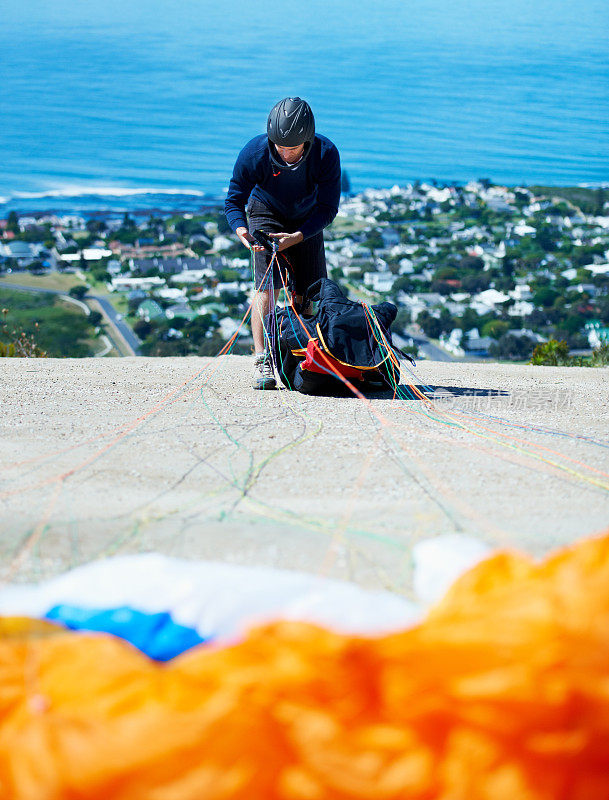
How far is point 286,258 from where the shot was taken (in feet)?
15.0

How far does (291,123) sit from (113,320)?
9.25 meters

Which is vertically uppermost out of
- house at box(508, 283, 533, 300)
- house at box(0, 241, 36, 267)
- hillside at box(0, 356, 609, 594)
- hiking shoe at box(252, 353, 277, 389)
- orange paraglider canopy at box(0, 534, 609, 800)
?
orange paraglider canopy at box(0, 534, 609, 800)

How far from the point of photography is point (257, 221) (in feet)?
14.5

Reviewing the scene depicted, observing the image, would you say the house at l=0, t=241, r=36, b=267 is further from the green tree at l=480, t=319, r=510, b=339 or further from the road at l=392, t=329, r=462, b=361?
the green tree at l=480, t=319, r=510, b=339

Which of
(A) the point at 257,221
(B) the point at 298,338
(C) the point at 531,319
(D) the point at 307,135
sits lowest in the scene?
(C) the point at 531,319

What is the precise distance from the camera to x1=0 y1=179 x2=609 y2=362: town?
39.5 ft

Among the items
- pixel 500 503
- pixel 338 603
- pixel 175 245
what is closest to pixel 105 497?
pixel 338 603

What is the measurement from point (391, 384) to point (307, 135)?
4.88ft

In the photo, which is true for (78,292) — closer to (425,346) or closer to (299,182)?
(425,346)

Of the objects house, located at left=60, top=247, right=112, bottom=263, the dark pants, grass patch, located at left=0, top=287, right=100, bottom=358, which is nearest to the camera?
the dark pants

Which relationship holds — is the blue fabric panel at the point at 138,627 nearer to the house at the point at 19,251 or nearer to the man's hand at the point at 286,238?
the man's hand at the point at 286,238

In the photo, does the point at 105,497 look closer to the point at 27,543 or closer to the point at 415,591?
the point at 27,543

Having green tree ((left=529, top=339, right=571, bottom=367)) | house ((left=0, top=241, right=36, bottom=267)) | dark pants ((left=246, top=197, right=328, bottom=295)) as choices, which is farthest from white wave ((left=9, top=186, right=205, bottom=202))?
dark pants ((left=246, top=197, right=328, bottom=295))

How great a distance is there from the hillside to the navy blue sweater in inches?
42.4
